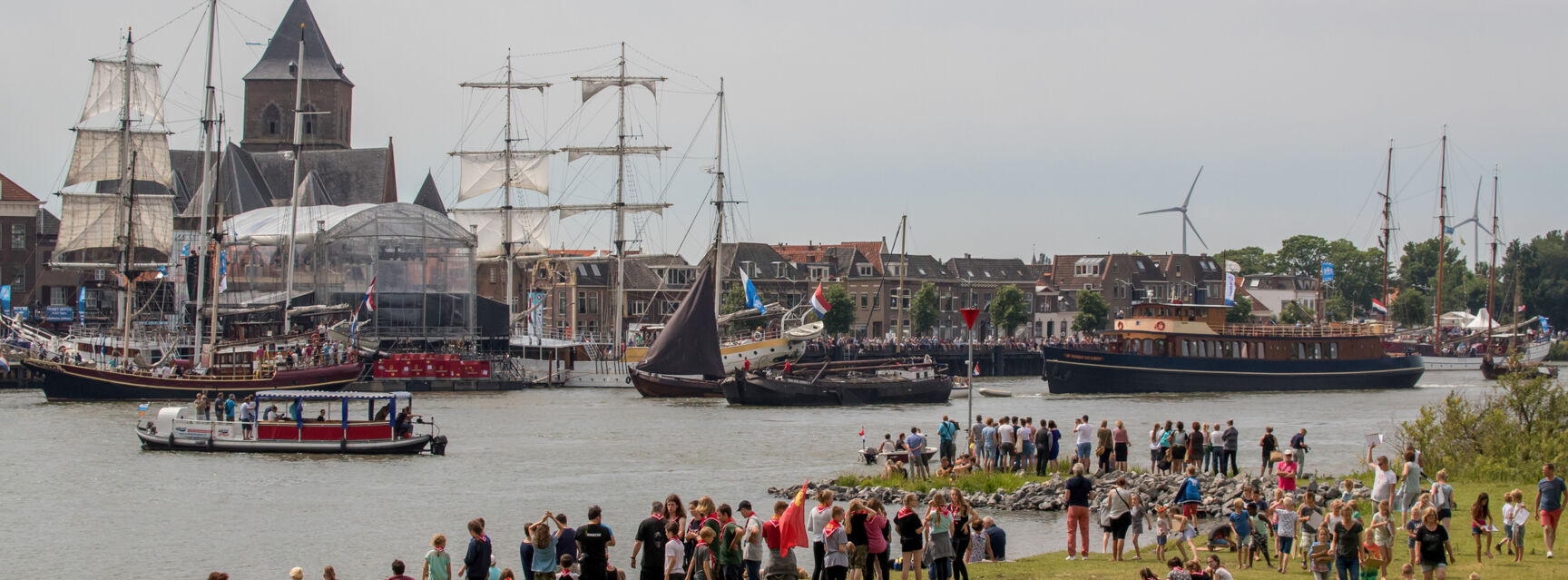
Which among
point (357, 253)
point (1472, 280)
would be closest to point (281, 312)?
point (357, 253)

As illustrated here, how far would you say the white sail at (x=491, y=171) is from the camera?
10447 centimetres

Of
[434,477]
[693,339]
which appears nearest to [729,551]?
[434,477]

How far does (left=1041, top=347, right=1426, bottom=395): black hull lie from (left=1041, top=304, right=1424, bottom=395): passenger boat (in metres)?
0.04

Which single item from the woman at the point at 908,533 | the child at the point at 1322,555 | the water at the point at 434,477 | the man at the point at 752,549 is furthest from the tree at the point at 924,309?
the man at the point at 752,549

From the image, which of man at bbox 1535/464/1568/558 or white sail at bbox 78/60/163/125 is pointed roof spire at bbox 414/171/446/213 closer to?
white sail at bbox 78/60/163/125

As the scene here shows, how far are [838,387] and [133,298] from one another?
3742cm

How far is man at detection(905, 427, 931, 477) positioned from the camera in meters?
32.2

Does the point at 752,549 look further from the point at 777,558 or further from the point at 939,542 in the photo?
the point at 939,542

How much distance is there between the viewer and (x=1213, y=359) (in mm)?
74500

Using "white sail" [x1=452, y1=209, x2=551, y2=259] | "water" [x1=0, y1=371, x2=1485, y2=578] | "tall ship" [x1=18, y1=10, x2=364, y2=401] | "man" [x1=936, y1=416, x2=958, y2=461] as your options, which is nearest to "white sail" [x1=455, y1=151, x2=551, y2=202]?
"white sail" [x1=452, y1=209, x2=551, y2=259]

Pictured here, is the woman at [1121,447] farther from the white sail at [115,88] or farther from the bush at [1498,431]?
the white sail at [115,88]

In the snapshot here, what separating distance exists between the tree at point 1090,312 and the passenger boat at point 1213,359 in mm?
37933

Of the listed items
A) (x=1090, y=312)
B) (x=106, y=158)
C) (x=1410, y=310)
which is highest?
(x=106, y=158)

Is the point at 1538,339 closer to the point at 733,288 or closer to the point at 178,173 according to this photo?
the point at 733,288
